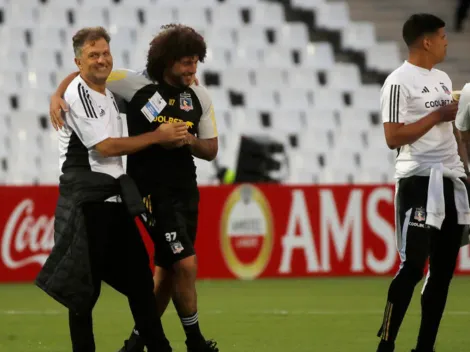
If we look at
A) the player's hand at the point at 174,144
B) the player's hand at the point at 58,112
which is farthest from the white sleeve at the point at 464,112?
the player's hand at the point at 58,112

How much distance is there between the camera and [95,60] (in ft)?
18.1

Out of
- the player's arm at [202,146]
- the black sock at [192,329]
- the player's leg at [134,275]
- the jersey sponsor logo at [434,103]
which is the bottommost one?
the black sock at [192,329]

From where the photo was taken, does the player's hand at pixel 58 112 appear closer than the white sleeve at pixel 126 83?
Yes

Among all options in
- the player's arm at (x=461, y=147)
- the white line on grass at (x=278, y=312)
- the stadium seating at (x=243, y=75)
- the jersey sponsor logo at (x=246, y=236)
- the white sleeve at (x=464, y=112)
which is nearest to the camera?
the white sleeve at (x=464, y=112)

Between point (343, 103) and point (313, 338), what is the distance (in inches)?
360

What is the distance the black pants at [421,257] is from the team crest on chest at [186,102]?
1265 millimetres

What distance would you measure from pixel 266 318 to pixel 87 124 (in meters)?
3.50

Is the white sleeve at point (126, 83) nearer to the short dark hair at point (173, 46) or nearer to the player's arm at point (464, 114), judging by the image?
the short dark hair at point (173, 46)

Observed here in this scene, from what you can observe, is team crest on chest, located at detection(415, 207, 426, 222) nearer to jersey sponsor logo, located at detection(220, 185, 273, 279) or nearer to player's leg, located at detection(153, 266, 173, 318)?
player's leg, located at detection(153, 266, 173, 318)

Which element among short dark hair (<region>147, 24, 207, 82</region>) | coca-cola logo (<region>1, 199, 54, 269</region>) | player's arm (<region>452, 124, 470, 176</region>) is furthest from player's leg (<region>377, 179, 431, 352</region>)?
coca-cola logo (<region>1, 199, 54, 269</region>)

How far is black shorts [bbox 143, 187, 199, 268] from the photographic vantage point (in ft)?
19.4

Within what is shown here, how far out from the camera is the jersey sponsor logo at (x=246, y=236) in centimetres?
Answer: 1198

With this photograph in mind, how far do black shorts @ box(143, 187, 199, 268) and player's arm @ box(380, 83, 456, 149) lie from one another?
116cm

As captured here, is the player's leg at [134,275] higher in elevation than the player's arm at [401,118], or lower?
lower
